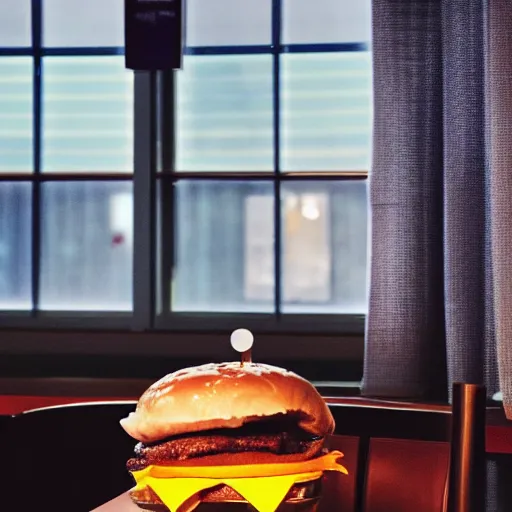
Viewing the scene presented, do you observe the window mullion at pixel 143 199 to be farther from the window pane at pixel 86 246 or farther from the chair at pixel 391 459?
the chair at pixel 391 459

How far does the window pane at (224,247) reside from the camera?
9.53ft

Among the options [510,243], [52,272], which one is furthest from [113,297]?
[510,243]

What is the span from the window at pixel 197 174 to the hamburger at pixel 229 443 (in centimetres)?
161

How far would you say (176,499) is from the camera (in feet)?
3.79

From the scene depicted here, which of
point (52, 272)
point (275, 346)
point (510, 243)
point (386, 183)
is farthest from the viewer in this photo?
point (52, 272)

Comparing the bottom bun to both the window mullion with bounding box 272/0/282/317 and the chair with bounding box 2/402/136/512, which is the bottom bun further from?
the window mullion with bounding box 272/0/282/317

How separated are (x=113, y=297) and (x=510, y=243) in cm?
125

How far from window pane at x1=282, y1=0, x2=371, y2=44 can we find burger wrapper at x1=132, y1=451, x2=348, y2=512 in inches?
78.0

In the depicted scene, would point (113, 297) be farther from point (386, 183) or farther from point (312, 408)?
point (312, 408)

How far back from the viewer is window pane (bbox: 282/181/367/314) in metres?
2.85

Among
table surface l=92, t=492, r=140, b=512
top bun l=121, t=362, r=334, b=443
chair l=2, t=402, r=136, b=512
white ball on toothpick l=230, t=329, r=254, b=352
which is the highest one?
white ball on toothpick l=230, t=329, r=254, b=352

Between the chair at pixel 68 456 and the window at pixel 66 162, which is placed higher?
the window at pixel 66 162

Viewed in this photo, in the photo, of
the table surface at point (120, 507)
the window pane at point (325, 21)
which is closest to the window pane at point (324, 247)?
the window pane at point (325, 21)

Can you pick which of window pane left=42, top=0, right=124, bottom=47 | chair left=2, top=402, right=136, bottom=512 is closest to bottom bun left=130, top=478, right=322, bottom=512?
chair left=2, top=402, right=136, bottom=512
